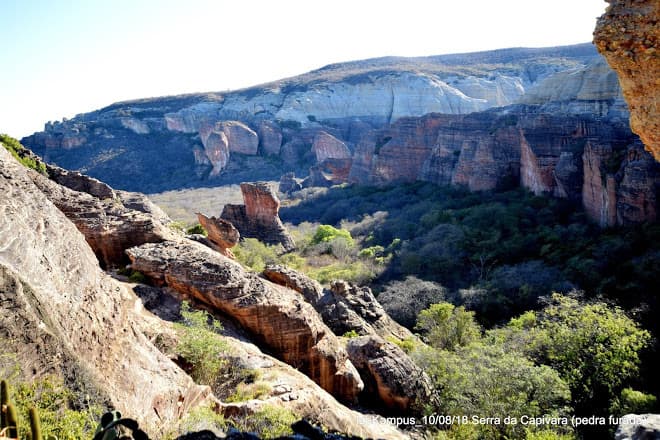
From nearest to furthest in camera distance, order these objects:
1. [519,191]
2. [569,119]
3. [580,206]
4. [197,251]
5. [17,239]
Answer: [17,239] < [197,251] < [580,206] < [569,119] < [519,191]

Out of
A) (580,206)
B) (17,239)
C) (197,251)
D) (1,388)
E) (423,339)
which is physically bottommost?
(423,339)

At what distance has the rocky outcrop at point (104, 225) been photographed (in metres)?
11.2

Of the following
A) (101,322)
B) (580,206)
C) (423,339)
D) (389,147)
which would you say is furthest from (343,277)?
(389,147)

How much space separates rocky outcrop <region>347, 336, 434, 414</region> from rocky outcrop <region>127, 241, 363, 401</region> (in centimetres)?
58

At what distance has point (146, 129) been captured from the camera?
8556cm

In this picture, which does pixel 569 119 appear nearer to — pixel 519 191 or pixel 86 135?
pixel 519 191

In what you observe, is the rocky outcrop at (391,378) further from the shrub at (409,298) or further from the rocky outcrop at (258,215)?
the rocky outcrop at (258,215)

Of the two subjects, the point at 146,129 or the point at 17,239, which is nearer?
the point at 17,239

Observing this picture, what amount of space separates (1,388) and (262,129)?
256 ft

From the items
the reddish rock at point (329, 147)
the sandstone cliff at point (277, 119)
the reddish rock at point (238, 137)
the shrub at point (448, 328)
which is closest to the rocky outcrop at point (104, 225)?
the shrub at point (448, 328)

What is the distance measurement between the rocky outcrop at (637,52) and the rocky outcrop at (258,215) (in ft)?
79.1

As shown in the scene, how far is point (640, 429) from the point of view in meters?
5.79

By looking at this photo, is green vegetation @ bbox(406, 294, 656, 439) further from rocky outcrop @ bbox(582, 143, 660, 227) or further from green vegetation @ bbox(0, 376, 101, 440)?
rocky outcrop @ bbox(582, 143, 660, 227)

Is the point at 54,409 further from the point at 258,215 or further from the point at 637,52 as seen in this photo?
the point at 258,215
